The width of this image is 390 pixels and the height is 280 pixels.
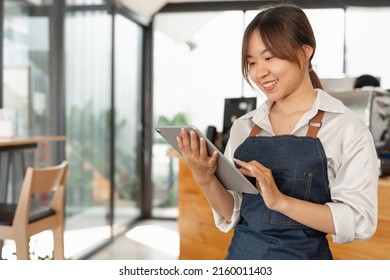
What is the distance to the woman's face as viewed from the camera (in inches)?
29.9

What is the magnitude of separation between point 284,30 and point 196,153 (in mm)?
231

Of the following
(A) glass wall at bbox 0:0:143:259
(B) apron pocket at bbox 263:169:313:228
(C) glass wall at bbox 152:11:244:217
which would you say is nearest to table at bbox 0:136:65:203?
(A) glass wall at bbox 0:0:143:259

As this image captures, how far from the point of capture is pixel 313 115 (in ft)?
2.60

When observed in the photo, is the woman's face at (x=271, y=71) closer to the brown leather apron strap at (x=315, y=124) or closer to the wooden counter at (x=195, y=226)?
the brown leather apron strap at (x=315, y=124)

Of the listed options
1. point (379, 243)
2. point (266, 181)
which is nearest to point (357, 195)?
point (266, 181)

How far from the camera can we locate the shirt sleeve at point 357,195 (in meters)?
0.73

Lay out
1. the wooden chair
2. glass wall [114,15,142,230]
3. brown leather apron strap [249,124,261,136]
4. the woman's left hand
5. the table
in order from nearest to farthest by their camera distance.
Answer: the woman's left hand, brown leather apron strap [249,124,261,136], the wooden chair, the table, glass wall [114,15,142,230]

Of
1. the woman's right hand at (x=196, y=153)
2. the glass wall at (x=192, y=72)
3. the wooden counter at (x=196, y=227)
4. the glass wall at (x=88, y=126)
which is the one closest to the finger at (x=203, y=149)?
the woman's right hand at (x=196, y=153)

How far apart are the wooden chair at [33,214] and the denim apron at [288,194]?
1.03 m

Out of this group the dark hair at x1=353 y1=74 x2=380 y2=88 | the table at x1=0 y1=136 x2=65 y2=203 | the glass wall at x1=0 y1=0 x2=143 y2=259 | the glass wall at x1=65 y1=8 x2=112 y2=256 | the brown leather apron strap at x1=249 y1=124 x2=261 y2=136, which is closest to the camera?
the brown leather apron strap at x1=249 y1=124 x2=261 y2=136

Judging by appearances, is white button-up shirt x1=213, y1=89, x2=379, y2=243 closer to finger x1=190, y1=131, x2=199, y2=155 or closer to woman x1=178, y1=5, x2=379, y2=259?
woman x1=178, y1=5, x2=379, y2=259
